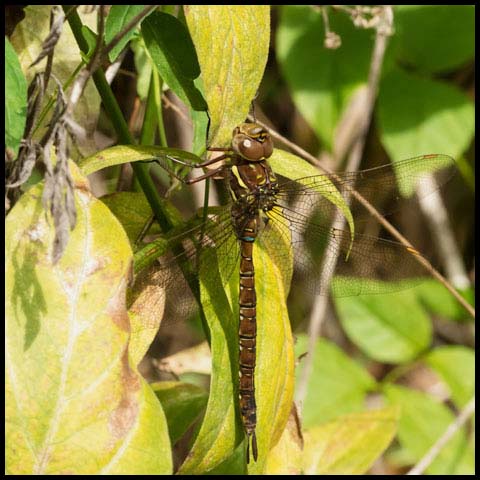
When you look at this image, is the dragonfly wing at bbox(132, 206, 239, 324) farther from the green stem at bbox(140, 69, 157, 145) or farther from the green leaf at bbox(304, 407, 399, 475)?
the green leaf at bbox(304, 407, 399, 475)

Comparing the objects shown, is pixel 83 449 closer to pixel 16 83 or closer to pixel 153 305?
pixel 153 305

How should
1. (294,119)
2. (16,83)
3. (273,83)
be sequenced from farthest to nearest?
(294,119) < (273,83) < (16,83)

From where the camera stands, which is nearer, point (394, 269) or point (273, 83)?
point (394, 269)

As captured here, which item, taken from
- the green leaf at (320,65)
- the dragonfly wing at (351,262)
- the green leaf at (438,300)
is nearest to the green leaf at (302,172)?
the dragonfly wing at (351,262)

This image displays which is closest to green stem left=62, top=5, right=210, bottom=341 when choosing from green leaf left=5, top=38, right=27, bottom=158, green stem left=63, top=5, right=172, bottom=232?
green stem left=63, top=5, right=172, bottom=232

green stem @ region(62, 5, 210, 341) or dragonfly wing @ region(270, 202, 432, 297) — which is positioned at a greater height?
green stem @ region(62, 5, 210, 341)

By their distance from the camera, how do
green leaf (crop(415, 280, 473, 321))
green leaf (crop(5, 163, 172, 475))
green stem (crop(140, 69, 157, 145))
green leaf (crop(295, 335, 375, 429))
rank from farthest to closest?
green leaf (crop(415, 280, 473, 321))
green leaf (crop(295, 335, 375, 429))
green stem (crop(140, 69, 157, 145))
green leaf (crop(5, 163, 172, 475))

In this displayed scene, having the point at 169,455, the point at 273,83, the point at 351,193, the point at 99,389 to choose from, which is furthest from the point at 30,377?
the point at 273,83
